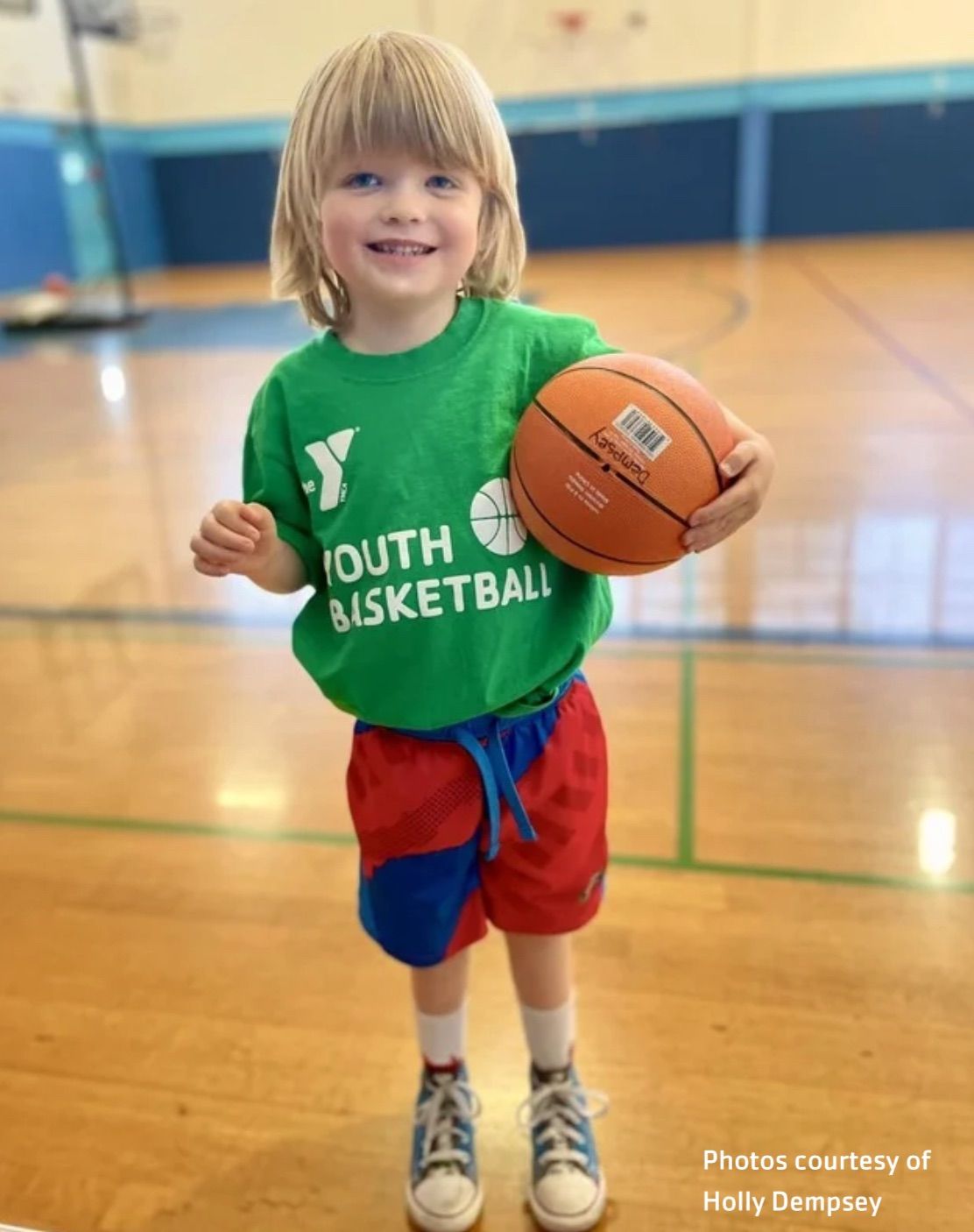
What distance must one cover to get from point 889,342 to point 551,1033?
5025mm

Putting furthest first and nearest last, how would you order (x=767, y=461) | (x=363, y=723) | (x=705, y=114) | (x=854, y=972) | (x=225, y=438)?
(x=705, y=114)
(x=225, y=438)
(x=854, y=972)
(x=363, y=723)
(x=767, y=461)

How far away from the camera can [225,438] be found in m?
4.32

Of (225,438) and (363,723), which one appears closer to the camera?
(363,723)

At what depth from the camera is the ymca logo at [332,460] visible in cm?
97

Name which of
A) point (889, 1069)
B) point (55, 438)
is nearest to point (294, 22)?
point (55, 438)

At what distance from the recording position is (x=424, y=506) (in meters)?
0.96

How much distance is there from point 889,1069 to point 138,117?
1229 cm

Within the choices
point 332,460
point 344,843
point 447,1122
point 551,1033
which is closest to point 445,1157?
point 447,1122

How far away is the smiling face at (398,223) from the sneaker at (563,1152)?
88 centimetres

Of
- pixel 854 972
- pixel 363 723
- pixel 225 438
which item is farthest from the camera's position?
pixel 225 438

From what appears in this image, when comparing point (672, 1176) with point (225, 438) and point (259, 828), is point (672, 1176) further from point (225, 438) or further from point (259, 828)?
point (225, 438)

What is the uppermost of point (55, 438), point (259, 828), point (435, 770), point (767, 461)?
point (767, 461)

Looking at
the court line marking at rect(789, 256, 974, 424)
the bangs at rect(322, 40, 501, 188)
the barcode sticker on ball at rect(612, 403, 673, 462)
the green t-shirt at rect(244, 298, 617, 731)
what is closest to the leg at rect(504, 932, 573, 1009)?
the green t-shirt at rect(244, 298, 617, 731)

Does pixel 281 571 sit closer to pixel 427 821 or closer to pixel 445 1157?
pixel 427 821
